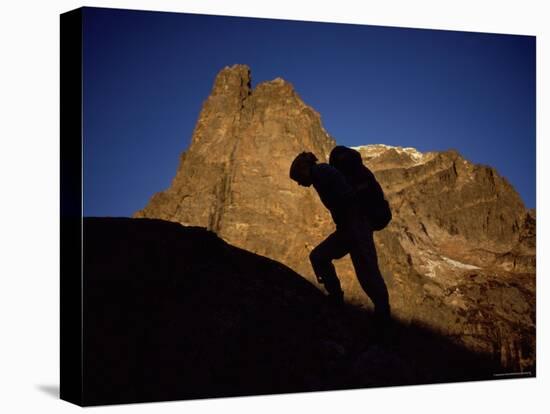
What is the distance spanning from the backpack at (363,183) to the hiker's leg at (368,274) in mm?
239

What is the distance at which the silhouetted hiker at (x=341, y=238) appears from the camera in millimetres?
16953

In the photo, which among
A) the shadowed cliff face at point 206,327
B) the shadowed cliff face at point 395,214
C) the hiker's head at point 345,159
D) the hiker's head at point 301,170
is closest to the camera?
the shadowed cliff face at point 206,327

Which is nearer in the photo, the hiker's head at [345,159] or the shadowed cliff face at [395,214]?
the shadowed cliff face at [395,214]

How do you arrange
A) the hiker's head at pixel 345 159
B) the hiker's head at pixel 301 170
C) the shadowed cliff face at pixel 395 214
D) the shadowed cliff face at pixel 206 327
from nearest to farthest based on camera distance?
1. the shadowed cliff face at pixel 206 327
2. the shadowed cliff face at pixel 395 214
3. the hiker's head at pixel 301 170
4. the hiker's head at pixel 345 159

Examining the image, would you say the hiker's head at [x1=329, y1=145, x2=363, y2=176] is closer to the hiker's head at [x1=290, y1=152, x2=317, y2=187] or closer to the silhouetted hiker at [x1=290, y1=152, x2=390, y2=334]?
the silhouetted hiker at [x1=290, y1=152, x2=390, y2=334]

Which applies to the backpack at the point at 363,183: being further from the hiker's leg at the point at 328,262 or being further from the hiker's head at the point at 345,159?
the hiker's leg at the point at 328,262

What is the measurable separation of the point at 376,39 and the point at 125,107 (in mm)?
3558

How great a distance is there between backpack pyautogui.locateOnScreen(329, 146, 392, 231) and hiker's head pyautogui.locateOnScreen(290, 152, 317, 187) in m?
0.36

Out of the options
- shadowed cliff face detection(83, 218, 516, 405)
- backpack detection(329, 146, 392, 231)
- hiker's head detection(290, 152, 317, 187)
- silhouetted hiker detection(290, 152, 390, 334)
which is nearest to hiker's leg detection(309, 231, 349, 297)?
silhouetted hiker detection(290, 152, 390, 334)

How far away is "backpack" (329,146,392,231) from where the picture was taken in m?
→ 17.2

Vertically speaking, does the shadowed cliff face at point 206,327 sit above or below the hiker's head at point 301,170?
below

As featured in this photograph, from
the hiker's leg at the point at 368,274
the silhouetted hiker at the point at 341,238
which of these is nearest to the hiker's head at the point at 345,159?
the silhouetted hiker at the point at 341,238

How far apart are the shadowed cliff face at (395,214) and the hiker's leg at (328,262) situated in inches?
3.3

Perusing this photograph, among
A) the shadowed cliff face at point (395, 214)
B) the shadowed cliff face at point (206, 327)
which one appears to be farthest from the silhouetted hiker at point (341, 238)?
the shadowed cliff face at point (206, 327)
